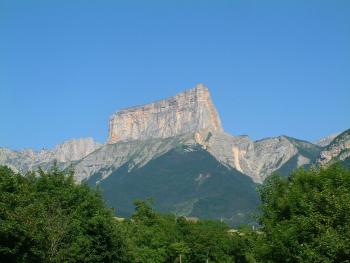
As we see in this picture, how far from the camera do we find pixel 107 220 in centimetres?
6956

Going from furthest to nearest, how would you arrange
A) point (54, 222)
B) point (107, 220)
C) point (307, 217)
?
point (107, 220) → point (54, 222) → point (307, 217)

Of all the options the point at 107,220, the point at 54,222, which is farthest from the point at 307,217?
the point at 107,220

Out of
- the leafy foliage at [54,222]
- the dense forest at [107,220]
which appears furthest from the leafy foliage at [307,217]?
the leafy foliage at [54,222]

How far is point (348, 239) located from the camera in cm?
4244

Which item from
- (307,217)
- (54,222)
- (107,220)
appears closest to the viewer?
(307,217)

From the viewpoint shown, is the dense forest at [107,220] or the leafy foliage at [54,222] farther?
the leafy foliage at [54,222]

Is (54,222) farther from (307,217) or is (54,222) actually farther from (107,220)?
(307,217)

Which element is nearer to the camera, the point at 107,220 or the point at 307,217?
the point at 307,217

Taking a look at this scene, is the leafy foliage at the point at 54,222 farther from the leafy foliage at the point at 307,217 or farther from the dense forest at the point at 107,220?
the leafy foliage at the point at 307,217

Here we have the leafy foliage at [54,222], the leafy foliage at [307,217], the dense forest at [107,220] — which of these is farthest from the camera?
the leafy foliage at [54,222]

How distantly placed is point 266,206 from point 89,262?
774 inches

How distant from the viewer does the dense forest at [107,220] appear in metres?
45.9

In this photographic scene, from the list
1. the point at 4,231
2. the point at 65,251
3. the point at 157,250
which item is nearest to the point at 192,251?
the point at 157,250

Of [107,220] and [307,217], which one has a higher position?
[107,220]
